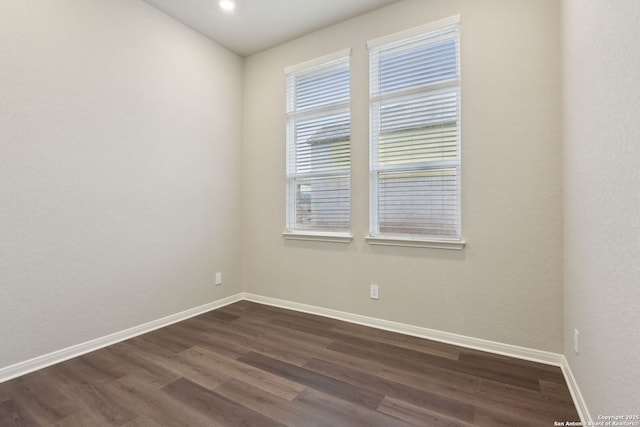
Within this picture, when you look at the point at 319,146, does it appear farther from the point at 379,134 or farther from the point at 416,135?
the point at 416,135

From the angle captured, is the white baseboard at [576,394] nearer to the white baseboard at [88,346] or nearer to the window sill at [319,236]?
the window sill at [319,236]

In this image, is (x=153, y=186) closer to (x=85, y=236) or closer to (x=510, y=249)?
(x=85, y=236)

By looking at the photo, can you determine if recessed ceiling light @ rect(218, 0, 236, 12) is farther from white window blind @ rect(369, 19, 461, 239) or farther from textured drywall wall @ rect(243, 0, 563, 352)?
white window blind @ rect(369, 19, 461, 239)

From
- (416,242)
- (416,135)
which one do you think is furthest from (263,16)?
(416,242)

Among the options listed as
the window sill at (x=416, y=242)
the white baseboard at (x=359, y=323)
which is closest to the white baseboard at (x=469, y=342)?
the white baseboard at (x=359, y=323)

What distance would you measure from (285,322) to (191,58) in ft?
9.68

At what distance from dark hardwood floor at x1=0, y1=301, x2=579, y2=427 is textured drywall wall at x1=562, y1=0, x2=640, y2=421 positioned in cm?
45

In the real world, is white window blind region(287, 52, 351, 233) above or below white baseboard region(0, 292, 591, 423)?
above

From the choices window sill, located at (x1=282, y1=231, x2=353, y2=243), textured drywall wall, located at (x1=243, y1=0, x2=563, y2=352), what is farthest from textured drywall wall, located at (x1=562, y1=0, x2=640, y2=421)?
window sill, located at (x1=282, y1=231, x2=353, y2=243)

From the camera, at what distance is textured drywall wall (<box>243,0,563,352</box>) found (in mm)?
2193

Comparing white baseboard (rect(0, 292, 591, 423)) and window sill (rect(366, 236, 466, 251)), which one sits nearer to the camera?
white baseboard (rect(0, 292, 591, 423))

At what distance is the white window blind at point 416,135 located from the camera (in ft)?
8.44

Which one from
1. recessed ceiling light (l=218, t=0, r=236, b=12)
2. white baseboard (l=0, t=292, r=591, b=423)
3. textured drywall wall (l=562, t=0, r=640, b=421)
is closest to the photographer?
textured drywall wall (l=562, t=0, r=640, b=421)

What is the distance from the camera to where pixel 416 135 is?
2.72 meters
